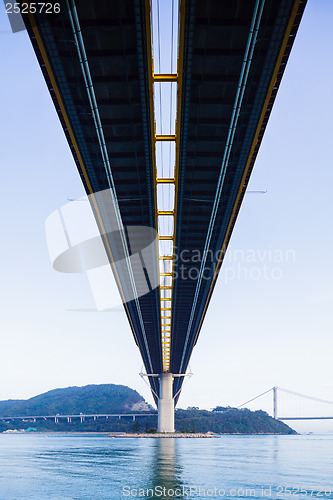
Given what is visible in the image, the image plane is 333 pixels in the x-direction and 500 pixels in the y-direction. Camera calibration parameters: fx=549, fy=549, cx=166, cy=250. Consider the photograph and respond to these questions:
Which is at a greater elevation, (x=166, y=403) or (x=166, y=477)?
(x=166, y=403)

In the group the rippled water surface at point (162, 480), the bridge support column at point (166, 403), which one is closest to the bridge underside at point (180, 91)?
the rippled water surface at point (162, 480)

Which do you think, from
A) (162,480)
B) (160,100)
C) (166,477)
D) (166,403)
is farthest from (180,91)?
(166,403)

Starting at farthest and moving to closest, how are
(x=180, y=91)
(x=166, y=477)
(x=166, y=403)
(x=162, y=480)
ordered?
(x=166, y=403), (x=166, y=477), (x=162, y=480), (x=180, y=91)

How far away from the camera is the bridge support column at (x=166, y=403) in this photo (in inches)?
3632

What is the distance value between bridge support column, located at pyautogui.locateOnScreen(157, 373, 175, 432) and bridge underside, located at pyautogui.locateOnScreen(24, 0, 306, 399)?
63.6 m

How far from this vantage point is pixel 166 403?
9544 centimetres

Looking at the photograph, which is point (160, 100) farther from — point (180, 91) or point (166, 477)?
point (166, 477)

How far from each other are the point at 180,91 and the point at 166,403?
81938 mm

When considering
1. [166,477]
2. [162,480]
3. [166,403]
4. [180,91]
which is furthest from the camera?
[166,403]

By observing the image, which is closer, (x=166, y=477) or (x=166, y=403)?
(x=166, y=477)

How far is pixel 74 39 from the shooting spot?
684 inches

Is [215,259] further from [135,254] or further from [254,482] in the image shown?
[254,482]

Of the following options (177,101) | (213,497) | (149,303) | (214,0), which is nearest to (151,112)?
(177,101)

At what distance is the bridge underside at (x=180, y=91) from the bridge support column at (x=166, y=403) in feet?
209
